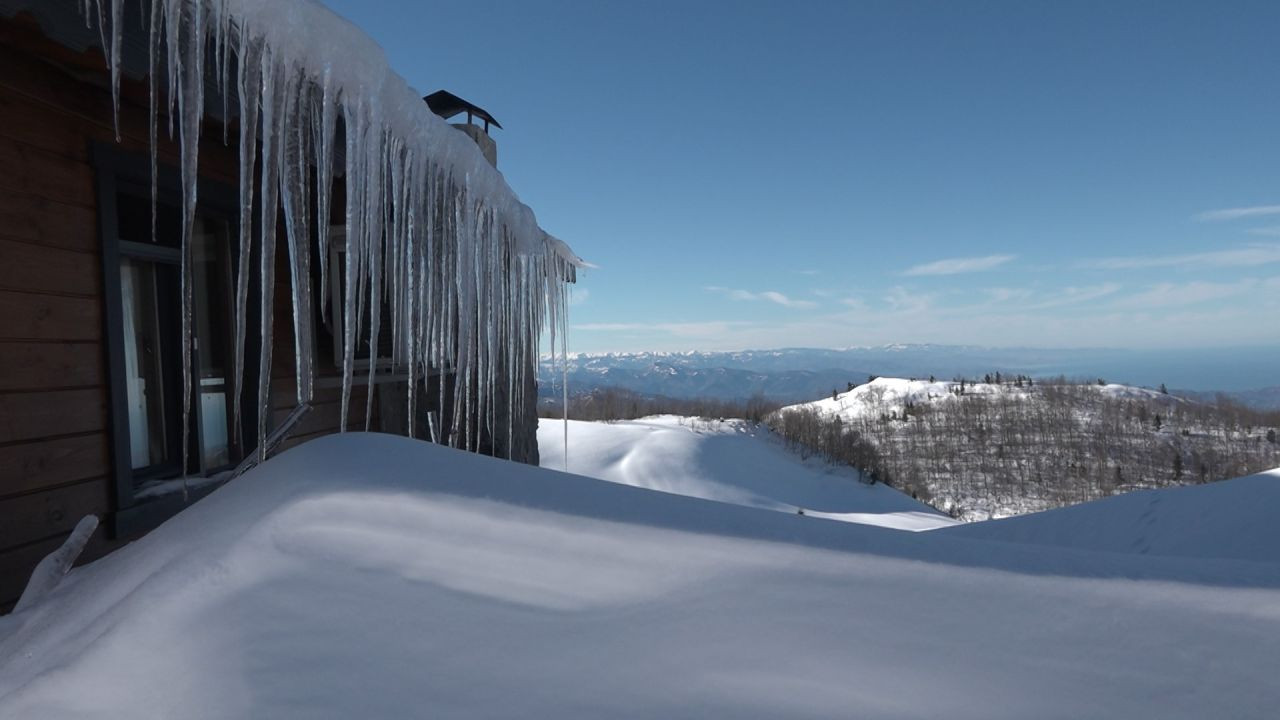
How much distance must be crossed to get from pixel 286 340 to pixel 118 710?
2.73 meters

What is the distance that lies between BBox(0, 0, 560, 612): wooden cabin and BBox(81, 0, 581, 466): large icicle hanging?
157 mm

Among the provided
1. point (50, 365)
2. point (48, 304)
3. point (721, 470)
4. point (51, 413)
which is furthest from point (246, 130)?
point (721, 470)

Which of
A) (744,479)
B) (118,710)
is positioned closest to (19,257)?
(118,710)

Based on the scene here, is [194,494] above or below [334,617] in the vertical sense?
below

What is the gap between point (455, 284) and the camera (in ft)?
10.8

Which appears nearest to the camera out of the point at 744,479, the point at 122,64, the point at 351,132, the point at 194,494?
the point at 122,64

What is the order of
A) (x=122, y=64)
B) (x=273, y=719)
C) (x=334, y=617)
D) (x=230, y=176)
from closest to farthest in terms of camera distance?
(x=273, y=719)
(x=334, y=617)
(x=122, y=64)
(x=230, y=176)

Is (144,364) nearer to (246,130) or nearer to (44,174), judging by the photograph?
(44,174)

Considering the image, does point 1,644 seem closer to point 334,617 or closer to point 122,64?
point 334,617

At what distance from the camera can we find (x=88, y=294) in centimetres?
212

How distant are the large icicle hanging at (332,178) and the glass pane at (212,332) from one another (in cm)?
17

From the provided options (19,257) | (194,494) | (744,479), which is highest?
(19,257)

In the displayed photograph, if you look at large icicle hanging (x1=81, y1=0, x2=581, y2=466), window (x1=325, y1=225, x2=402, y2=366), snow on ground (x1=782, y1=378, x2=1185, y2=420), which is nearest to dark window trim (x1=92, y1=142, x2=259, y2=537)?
large icicle hanging (x1=81, y1=0, x2=581, y2=466)

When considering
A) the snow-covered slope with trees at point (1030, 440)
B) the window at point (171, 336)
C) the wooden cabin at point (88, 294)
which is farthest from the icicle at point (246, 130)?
the snow-covered slope with trees at point (1030, 440)
